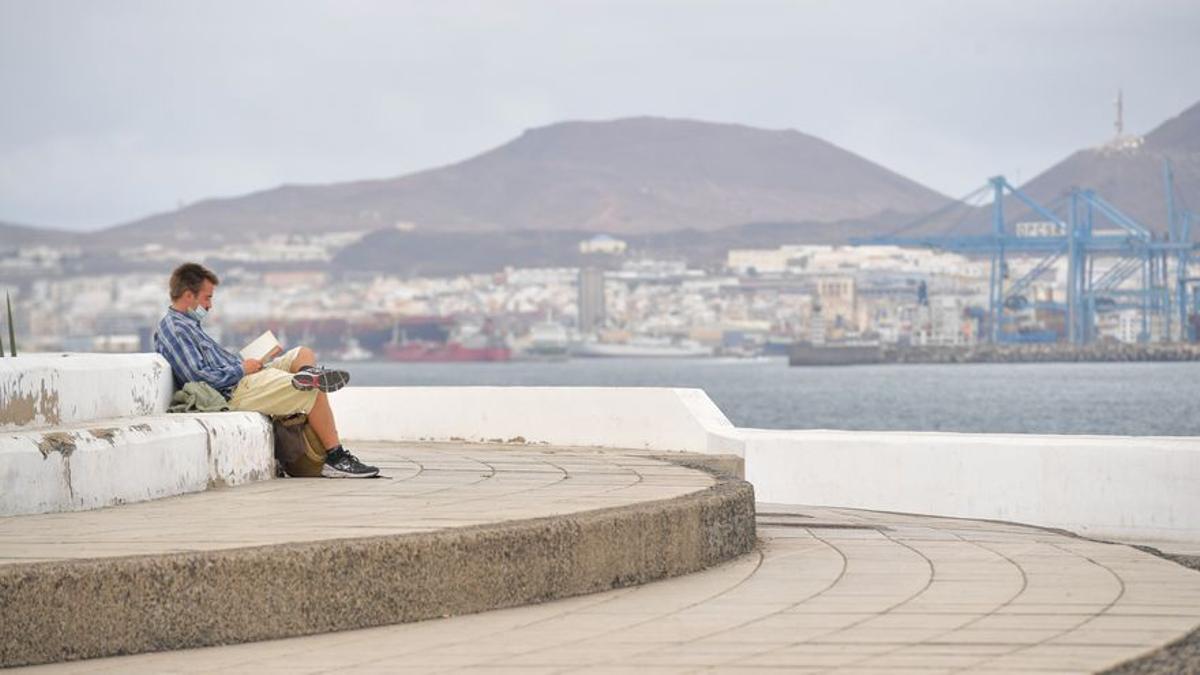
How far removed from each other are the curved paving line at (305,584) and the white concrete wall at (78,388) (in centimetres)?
144

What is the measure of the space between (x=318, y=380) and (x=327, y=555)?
2.03 metres

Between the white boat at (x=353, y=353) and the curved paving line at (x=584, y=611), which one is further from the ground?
the white boat at (x=353, y=353)

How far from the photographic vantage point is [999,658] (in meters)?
3.61

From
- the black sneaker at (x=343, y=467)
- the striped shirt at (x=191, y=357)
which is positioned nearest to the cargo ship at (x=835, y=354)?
the striped shirt at (x=191, y=357)

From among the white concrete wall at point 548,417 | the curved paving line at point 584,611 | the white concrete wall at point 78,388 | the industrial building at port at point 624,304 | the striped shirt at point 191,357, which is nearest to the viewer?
the curved paving line at point 584,611

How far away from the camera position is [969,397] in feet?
238

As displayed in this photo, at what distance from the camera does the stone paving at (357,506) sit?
4.17 metres

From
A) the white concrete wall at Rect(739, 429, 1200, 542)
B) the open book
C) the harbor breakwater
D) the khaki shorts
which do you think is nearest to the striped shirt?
the khaki shorts

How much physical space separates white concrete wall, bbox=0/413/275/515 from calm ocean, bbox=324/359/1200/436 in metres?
31.9

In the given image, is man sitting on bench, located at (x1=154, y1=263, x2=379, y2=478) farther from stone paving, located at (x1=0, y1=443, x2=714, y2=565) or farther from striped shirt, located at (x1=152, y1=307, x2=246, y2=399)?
stone paving, located at (x1=0, y1=443, x2=714, y2=565)

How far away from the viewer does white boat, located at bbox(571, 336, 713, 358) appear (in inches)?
6171

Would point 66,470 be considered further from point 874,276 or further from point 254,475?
point 874,276

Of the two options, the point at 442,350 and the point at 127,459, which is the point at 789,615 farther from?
the point at 442,350

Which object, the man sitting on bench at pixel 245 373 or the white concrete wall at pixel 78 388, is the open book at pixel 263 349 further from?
the white concrete wall at pixel 78 388
